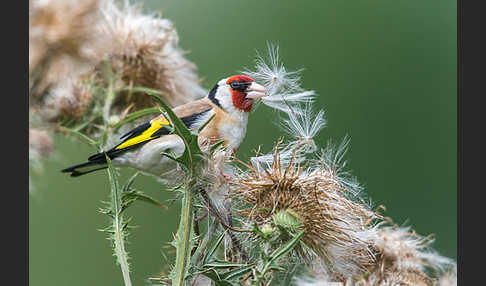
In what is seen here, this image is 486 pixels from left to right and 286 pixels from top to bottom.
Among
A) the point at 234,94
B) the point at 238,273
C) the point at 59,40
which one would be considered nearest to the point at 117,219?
the point at 238,273

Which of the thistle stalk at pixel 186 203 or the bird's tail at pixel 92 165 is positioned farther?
the bird's tail at pixel 92 165

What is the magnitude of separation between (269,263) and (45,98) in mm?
1489

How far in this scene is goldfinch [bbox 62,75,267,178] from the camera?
1896 millimetres

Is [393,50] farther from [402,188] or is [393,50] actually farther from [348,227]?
[348,227]

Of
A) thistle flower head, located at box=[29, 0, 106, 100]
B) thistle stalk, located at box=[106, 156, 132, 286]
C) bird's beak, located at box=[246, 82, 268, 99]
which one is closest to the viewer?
thistle stalk, located at box=[106, 156, 132, 286]

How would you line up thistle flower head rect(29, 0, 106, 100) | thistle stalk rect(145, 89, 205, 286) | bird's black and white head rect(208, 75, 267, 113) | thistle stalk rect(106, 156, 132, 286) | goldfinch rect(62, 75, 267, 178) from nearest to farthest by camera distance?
thistle stalk rect(145, 89, 205, 286) < thistle stalk rect(106, 156, 132, 286) < goldfinch rect(62, 75, 267, 178) < bird's black and white head rect(208, 75, 267, 113) < thistle flower head rect(29, 0, 106, 100)

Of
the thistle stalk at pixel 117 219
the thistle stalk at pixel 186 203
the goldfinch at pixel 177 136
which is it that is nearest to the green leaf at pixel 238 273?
the thistle stalk at pixel 186 203

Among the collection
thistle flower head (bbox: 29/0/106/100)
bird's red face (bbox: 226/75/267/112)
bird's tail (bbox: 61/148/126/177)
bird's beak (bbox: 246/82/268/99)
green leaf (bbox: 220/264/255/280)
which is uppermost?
thistle flower head (bbox: 29/0/106/100)

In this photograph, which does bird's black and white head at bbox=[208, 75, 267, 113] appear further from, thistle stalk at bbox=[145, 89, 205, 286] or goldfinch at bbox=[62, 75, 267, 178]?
thistle stalk at bbox=[145, 89, 205, 286]

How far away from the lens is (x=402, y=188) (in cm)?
375

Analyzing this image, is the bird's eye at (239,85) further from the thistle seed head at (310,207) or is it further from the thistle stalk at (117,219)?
the thistle stalk at (117,219)

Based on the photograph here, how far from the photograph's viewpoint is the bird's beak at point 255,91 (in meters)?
1.78

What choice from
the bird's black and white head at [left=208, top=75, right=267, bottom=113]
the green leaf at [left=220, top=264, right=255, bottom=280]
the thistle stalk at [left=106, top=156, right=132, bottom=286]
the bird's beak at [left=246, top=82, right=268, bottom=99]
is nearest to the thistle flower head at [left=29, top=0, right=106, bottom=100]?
the bird's black and white head at [left=208, top=75, right=267, bottom=113]

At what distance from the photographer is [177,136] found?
186 centimetres
